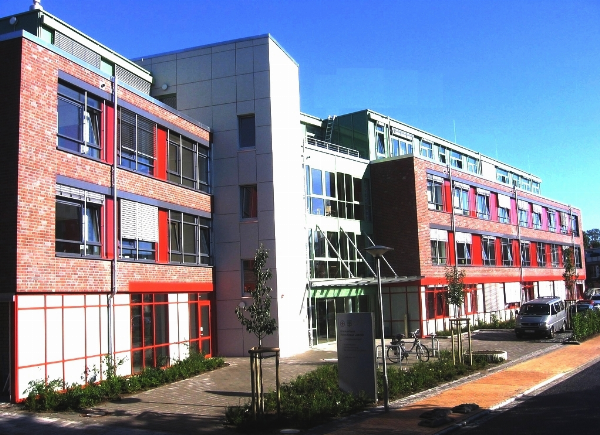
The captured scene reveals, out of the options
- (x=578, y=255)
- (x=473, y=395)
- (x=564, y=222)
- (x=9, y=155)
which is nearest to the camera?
(x=473, y=395)

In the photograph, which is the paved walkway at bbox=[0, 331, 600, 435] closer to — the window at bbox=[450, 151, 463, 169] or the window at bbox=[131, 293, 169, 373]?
the window at bbox=[131, 293, 169, 373]

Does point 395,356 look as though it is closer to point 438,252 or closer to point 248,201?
point 248,201

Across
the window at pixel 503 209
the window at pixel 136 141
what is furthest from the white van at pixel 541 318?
the window at pixel 136 141

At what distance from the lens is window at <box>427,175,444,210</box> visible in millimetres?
34781

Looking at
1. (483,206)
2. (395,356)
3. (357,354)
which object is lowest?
(395,356)

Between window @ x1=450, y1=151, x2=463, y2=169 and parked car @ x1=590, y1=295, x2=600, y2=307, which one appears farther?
window @ x1=450, y1=151, x2=463, y2=169

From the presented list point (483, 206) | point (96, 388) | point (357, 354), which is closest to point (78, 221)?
point (96, 388)

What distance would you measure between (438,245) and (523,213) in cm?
1711

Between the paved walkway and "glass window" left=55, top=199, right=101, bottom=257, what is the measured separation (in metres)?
4.48

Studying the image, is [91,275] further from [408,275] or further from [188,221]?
[408,275]

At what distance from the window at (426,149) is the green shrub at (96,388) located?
28895 mm

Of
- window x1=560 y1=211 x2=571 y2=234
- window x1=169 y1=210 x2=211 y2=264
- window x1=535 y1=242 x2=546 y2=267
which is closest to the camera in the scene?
window x1=169 y1=210 x2=211 y2=264

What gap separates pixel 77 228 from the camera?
17688mm

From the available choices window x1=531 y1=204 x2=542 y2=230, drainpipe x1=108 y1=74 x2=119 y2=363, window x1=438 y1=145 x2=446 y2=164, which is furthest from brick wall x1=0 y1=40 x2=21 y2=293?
window x1=531 y1=204 x2=542 y2=230
